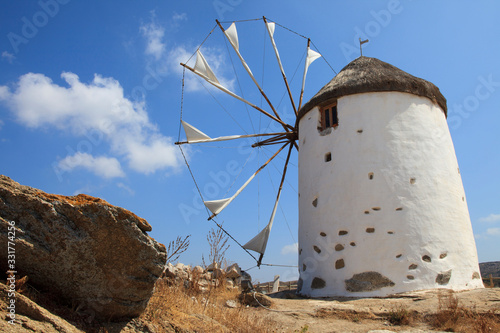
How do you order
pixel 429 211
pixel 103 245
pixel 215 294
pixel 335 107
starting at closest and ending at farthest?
pixel 103 245
pixel 215 294
pixel 429 211
pixel 335 107

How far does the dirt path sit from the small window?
4.09m

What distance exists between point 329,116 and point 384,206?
264 cm

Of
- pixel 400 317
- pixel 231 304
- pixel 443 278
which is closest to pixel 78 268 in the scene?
pixel 231 304

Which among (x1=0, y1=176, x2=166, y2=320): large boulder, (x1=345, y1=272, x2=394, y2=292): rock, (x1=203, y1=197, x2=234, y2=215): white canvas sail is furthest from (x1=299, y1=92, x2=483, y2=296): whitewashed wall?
(x1=0, y1=176, x2=166, y2=320): large boulder

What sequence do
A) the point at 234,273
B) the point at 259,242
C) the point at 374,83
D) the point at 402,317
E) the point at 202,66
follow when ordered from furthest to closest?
the point at 202,66
the point at 259,242
the point at 234,273
the point at 374,83
the point at 402,317

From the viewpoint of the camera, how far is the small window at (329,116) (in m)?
8.75

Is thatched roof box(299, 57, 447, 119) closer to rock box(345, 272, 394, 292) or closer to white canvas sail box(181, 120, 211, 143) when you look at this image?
white canvas sail box(181, 120, 211, 143)

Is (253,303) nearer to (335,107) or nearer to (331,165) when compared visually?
(331,165)

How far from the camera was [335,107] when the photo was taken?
8867 mm

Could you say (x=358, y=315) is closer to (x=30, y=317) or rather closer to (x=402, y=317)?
(x=402, y=317)

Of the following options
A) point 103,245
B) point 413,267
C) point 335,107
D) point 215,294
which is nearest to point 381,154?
point 335,107

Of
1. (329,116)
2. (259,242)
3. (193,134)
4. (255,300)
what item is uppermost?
(193,134)

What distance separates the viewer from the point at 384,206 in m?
7.46

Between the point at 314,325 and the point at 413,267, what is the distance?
109 inches
